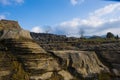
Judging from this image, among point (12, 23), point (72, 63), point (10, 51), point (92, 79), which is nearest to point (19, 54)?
point (10, 51)

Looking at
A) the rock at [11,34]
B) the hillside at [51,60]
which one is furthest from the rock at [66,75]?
the rock at [11,34]

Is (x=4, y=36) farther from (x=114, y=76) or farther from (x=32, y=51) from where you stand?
(x=114, y=76)

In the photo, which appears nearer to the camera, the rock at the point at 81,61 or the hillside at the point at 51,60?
the hillside at the point at 51,60

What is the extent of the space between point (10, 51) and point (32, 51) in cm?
151

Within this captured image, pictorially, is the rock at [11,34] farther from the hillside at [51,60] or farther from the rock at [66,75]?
the rock at [66,75]

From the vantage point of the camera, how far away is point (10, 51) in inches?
628

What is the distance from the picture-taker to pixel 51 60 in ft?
55.7

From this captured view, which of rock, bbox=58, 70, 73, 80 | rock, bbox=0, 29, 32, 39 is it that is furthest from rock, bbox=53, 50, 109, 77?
rock, bbox=0, 29, 32, 39

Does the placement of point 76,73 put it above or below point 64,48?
below

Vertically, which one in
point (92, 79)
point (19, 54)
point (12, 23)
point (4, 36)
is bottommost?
point (92, 79)

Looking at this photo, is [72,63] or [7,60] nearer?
[7,60]

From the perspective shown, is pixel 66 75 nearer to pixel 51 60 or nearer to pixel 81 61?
pixel 51 60

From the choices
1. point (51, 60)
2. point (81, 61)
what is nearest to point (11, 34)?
point (51, 60)

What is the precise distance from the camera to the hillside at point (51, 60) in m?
15.6
